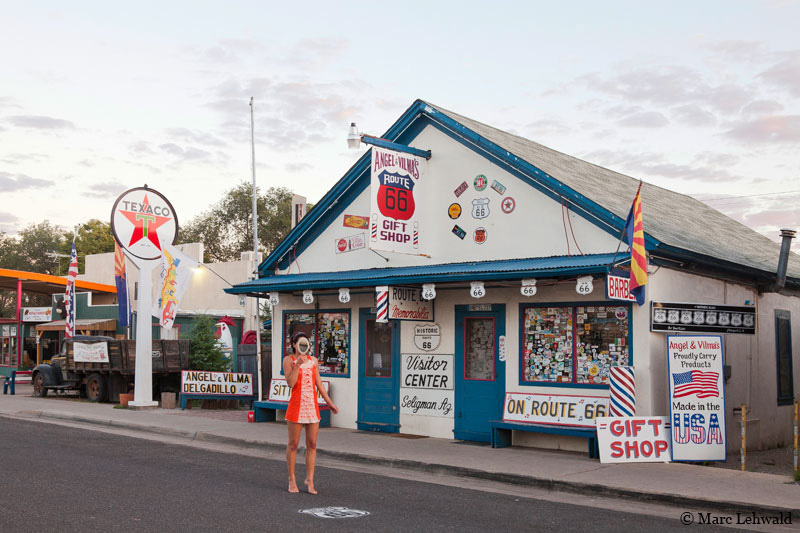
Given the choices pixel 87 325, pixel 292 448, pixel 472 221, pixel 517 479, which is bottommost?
pixel 517 479

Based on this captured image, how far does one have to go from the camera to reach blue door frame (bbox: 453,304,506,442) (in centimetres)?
1472

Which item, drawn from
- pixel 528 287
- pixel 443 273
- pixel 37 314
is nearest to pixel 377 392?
pixel 443 273

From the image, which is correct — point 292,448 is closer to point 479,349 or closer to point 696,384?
point 479,349

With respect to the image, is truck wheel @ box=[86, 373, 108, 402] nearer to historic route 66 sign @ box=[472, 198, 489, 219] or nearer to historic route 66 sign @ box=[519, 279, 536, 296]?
historic route 66 sign @ box=[472, 198, 489, 219]

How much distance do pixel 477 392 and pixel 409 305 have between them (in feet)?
6.88

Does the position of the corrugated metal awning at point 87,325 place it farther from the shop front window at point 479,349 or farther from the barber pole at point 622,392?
the barber pole at point 622,392

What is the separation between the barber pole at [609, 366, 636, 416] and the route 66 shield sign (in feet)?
17.1

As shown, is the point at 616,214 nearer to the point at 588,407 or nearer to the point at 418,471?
the point at 588,407

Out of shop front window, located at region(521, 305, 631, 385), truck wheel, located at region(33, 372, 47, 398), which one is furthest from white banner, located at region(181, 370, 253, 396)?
shop front window, located at region(521, 305, 631, 385)

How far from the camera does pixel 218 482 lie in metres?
10.6

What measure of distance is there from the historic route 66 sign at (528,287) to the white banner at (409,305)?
9.17 feet

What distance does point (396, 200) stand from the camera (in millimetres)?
15641

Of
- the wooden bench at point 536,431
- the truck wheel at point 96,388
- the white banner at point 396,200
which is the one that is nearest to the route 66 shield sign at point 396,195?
the white banner at point 396,200

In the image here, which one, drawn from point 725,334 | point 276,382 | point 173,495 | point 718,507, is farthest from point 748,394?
point 173,495
